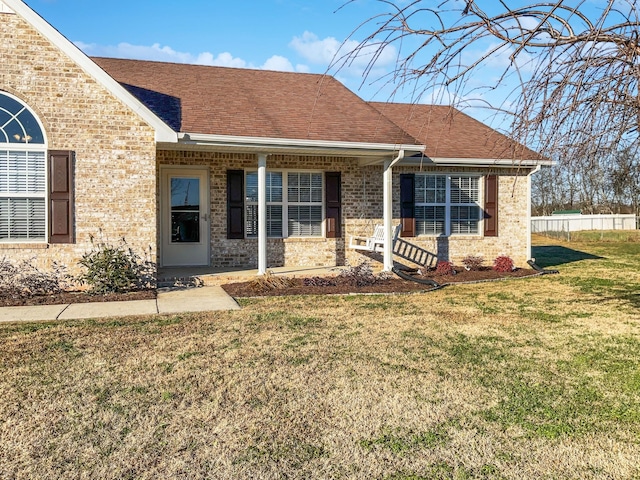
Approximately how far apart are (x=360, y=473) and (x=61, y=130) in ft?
28.3

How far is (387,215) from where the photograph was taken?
11.9 metres

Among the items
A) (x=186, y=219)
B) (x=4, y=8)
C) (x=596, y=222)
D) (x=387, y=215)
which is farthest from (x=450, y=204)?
(x=596, y=222)

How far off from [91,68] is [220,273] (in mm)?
4539

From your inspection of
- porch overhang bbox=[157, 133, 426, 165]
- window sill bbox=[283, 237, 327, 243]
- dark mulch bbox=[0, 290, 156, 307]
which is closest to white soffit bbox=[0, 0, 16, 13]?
porch overhang bbox=[157, 133, 426, 165]

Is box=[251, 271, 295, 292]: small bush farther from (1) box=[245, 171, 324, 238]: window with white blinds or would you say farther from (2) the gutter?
(2) the gutter

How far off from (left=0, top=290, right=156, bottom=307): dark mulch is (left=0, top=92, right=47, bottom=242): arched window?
1.17m

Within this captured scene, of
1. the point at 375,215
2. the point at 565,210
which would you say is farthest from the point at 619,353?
the point at 565,210

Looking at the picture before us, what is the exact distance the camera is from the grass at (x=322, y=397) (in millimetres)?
3365

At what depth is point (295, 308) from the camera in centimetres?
857

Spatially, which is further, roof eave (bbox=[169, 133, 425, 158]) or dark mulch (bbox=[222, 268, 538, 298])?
roof eave (bbox=[169, 133, 425, 158])

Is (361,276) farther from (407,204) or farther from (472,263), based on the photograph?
(472,263)

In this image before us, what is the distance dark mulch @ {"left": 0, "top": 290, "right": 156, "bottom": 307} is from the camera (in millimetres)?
8789

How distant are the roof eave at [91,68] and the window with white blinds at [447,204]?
6.53 meters

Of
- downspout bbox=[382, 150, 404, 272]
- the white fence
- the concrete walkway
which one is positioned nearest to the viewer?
the concrete walkway
